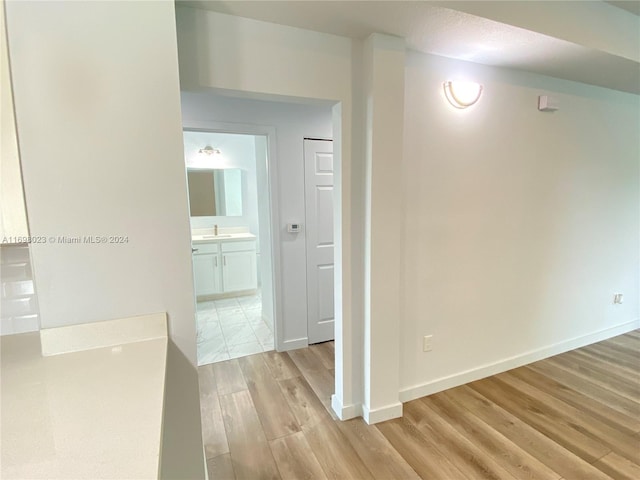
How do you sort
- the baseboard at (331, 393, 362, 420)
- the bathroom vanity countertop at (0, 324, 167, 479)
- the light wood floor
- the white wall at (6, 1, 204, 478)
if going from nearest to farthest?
the bathroom vanity countertop at (0, 324, 167, 479), the white wall at (6, 1, 204, 478), the light wood floor, the baseboard at (331, 393, 362, 420)

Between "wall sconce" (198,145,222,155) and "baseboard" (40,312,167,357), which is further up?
"wall sconce" (198,145,222,155)

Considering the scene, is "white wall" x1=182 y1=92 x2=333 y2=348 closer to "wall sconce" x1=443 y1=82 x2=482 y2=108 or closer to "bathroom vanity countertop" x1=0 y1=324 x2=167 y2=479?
"wall sconce" x1=443 y1=82 x2=482 y2=108

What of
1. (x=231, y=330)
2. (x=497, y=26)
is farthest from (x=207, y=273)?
(x=497, y=26)

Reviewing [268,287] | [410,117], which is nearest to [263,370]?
[268,287]

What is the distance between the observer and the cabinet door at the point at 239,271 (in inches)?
184

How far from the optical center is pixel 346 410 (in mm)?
2143

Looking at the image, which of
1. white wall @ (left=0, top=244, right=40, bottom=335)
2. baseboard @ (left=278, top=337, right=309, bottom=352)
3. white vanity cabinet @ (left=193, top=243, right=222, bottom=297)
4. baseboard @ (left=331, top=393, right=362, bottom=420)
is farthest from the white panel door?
white wall @ (left=0, top=244, right=40, bottom=335)

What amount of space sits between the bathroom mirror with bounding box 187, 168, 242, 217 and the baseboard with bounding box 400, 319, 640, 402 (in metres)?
3.62

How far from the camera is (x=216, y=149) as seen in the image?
466cm

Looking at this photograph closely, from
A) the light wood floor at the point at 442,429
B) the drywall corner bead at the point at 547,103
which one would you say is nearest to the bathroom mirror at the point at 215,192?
the light wood floor at the point at 442,429

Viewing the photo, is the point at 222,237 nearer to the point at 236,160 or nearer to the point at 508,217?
the point at 236,160

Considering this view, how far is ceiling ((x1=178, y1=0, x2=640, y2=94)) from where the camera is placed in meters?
1.58

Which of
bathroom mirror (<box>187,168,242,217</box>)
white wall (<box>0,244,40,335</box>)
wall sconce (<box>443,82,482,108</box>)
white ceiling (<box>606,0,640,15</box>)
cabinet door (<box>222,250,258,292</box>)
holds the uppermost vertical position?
white ceiling (<box>606,0,640,15</box>)

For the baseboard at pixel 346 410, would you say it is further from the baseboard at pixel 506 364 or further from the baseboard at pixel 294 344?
the baseboard at pixel 294 344
